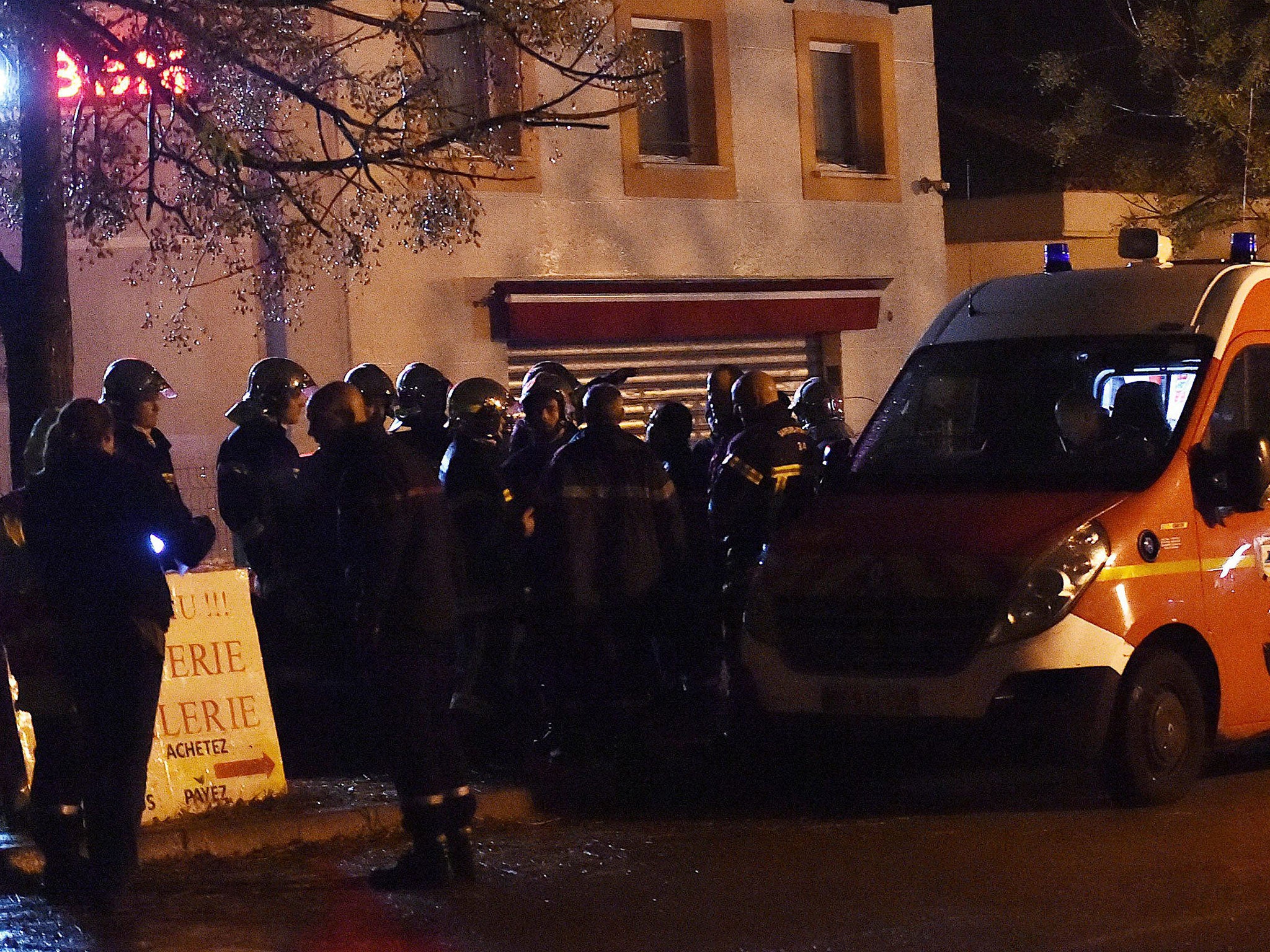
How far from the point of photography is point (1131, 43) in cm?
2677

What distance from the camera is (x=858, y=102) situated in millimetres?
20531

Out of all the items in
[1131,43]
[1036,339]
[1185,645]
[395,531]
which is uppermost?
[1131,43]

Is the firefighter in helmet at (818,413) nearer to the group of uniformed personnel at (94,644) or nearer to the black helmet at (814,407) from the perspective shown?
the black helmet at (814,407)

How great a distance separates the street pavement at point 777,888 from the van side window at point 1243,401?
1.61 m

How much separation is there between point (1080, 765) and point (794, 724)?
123cm

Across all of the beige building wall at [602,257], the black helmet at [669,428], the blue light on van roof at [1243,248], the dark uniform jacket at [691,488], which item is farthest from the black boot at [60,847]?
the beige building wall at [602,257]

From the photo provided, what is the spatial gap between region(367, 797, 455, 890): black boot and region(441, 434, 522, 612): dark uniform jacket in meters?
2.52

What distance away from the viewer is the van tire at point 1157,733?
8.39 m

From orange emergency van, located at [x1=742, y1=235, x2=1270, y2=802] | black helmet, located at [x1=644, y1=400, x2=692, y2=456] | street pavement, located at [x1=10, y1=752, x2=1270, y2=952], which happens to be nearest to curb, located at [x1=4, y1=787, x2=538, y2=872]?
street pavement, located at [x1=10, y1=752, x2=1270, y2=952]

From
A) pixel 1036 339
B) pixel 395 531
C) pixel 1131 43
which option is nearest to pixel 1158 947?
pixel 395 531

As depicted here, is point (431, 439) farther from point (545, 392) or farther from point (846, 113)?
point (846, 113)

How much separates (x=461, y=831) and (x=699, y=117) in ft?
41.9

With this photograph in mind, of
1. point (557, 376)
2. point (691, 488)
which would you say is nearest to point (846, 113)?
point (557, 376)

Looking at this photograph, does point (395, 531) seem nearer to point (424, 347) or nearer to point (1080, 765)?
point (1080, 765)
